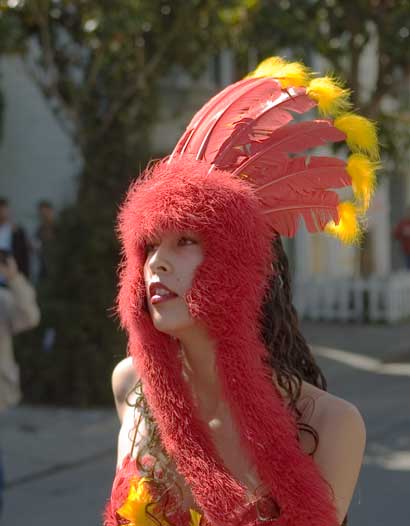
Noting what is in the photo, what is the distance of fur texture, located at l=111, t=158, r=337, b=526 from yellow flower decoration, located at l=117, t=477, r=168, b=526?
0.11 m

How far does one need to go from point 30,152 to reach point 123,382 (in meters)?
15.0

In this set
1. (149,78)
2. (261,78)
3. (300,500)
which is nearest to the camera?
(300,500)

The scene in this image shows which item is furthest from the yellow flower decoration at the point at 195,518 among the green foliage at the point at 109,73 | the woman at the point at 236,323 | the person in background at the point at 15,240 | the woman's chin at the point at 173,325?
the person in background at the point at 15,240

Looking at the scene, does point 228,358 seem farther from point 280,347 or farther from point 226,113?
point 226,113

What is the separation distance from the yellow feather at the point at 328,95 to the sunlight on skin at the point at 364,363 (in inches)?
413

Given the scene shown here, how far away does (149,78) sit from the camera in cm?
1220

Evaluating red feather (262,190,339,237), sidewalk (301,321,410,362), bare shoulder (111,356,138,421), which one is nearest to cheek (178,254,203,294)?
red feather (262,190,339,237)

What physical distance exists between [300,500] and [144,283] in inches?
21.8

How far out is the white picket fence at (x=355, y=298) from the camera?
56.0 feet

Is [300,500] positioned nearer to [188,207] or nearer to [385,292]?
[188,207]

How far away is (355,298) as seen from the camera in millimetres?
17250

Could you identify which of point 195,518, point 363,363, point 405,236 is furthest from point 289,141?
point 405,236

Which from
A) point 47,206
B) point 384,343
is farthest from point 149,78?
point 384,343

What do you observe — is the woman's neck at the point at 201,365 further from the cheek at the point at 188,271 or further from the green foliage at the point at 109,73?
the green foliage at the point at 109,73
